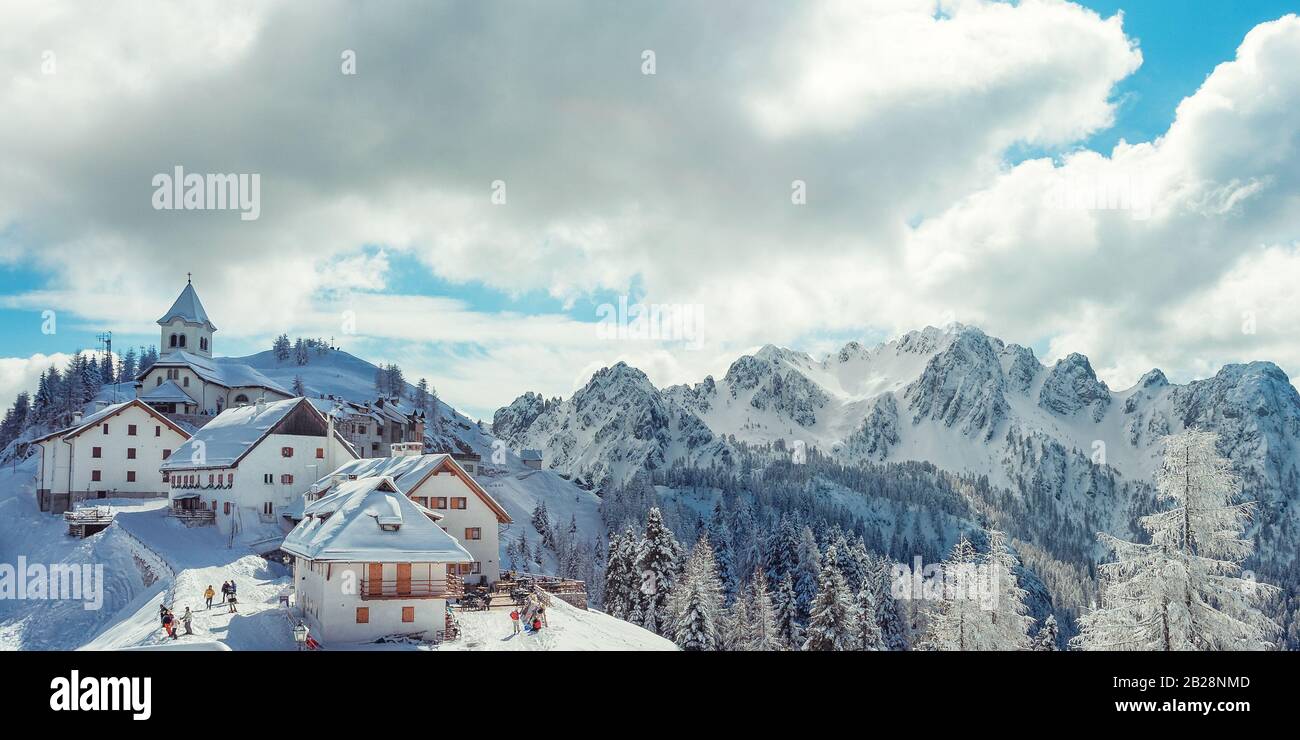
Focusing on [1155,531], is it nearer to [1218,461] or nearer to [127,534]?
[1218,461]

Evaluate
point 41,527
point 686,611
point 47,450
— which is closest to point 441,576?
point 686,611

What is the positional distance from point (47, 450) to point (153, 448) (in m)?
7.57

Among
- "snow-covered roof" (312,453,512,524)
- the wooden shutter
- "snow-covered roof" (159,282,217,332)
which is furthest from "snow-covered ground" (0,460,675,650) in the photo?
"snow-covered roof" (159,282,217,332)

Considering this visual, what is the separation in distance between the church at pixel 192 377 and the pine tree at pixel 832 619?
71.7 meters

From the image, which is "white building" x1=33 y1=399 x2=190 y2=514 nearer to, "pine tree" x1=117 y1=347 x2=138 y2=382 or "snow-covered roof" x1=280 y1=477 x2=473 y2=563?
"snow-covered roof" x1=280 y1=477 x2=473 y2=563

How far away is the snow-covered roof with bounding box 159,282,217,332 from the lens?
116875mm

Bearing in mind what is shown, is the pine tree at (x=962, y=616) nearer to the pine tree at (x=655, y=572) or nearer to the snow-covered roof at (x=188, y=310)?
the pine tree at (x=655, y=572)

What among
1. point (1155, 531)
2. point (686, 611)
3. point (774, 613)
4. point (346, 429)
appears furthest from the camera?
point (346, 429)

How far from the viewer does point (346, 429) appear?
106125 millimetres

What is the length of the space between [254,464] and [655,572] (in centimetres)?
3109

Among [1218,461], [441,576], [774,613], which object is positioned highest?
[1218,461]

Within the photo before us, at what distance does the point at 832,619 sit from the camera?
5297 centimetres

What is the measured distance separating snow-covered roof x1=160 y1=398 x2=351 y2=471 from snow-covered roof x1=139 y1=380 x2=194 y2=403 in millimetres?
35672

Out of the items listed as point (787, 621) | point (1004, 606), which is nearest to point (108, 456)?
point (787, 621)
